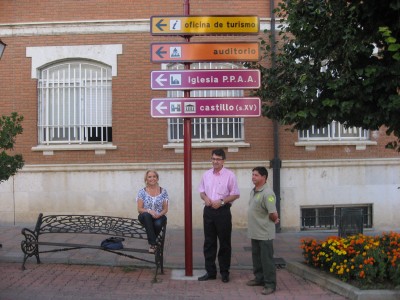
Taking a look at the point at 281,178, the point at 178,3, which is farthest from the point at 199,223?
the point at 178,3

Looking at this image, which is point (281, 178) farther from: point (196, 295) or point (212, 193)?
point (196, 295)

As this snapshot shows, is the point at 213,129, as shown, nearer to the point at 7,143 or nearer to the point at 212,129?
the point at 212,129

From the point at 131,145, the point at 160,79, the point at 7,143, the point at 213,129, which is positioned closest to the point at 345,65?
the point at 160,79

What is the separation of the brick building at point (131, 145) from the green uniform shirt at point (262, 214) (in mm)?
4558

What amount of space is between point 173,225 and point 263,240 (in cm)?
488

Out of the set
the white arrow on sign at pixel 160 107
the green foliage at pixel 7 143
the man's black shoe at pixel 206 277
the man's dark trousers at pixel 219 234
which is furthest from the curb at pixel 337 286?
the green foliage at pixel 7 143

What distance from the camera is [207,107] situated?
6645mm

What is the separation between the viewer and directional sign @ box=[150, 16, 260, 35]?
21.7 feet

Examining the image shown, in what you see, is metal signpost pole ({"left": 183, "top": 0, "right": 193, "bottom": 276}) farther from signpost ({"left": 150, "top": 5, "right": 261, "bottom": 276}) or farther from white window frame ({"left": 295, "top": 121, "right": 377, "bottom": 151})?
white window frame ({"left": 295, "top": 121, "right": 377, "bottom": 151})

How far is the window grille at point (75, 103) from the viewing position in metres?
11.1

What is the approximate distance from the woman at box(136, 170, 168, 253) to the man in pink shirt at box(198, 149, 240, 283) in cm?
75

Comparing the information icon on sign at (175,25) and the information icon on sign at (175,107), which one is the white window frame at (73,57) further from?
the information icon on sign at (175,25)

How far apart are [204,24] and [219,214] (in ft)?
8.91

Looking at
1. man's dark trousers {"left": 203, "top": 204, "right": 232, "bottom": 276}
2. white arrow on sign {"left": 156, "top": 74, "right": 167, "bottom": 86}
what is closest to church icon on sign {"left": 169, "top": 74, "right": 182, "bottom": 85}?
white arrow on sign {"left": 156, "top": 74, "right": 167, "bottom": 86}
